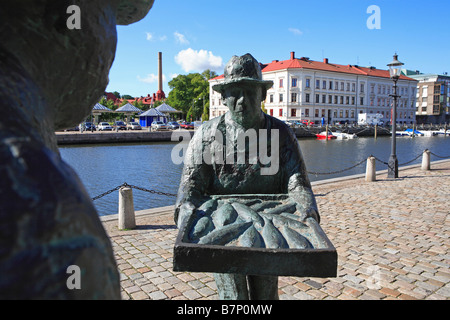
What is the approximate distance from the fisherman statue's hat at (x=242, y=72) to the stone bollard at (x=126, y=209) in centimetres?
468

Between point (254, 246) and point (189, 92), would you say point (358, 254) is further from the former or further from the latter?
point (189, 92)

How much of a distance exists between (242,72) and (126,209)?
4987 millimetres

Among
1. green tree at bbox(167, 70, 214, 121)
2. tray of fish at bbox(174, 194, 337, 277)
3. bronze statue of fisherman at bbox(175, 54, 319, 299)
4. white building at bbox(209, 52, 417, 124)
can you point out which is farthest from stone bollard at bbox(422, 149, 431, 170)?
green tree at bbox(167, 70, 214, 121)

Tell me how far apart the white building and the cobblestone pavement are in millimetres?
46568

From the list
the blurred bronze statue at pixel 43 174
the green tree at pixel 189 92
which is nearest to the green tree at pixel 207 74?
the green tree at pixel 189 92

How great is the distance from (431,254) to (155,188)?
9.35 metres

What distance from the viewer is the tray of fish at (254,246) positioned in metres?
1.74

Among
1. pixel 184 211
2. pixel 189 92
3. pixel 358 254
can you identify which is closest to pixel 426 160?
pixel 358 254

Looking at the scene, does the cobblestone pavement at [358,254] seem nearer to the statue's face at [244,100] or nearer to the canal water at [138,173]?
the canal water at [138,173]

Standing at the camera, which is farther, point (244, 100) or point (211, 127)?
point (211, 127)

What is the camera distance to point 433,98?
86.4 meters

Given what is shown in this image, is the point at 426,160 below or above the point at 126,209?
above

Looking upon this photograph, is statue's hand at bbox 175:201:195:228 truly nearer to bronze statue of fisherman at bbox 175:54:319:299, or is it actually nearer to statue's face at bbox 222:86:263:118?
bronze statue of fisherman at bbox 175:54:319:299

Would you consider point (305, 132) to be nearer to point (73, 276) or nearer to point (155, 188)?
point (155, 188)
